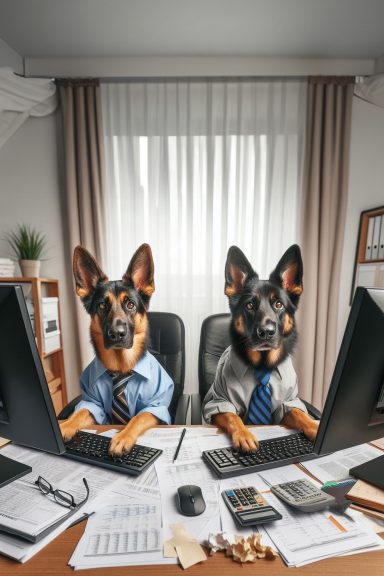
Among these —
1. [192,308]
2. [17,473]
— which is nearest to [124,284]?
[17,473]

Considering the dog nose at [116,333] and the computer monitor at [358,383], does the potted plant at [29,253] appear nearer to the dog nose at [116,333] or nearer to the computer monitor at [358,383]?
the dog nose at [116,333]

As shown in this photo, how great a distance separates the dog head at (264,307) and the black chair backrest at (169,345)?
1.64 feet

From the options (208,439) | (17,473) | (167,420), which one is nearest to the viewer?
(17,473)

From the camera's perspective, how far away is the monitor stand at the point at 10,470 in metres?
0.78

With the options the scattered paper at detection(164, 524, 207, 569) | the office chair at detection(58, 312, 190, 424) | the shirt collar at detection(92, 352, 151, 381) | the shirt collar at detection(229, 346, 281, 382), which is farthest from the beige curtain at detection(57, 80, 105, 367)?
the scattered paper at detection(164, 524, 207, 569)

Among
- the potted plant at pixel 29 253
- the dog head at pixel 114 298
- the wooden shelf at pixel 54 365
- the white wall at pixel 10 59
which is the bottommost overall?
the wooden shelf at pixel 54 365

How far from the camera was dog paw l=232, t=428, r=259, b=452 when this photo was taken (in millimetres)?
894

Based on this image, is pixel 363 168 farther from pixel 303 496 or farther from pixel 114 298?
pixel 303 496

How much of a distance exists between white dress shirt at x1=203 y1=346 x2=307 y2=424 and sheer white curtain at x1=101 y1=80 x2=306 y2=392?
1257 mm

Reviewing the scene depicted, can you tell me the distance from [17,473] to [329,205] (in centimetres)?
243

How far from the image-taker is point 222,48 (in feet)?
7.13

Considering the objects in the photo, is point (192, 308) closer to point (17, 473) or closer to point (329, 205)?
point (329, 205)

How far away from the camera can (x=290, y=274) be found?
121cm

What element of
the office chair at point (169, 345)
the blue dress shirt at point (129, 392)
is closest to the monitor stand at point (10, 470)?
the blue dress shirt at point (129, 392)
